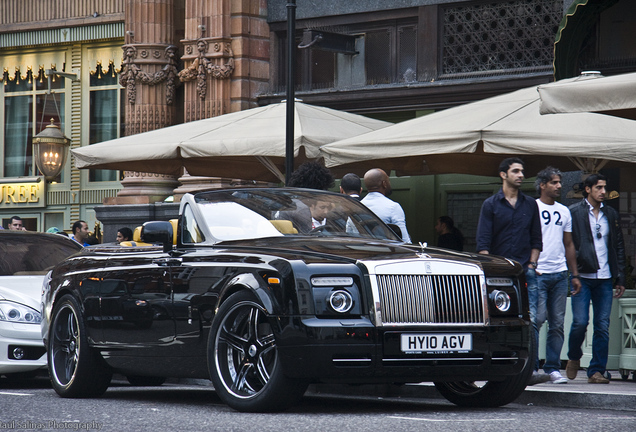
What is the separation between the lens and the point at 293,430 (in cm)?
649

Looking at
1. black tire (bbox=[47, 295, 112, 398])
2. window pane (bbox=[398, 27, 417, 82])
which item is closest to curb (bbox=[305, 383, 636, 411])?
black tire (bbox=[47, 295, 112, 398])

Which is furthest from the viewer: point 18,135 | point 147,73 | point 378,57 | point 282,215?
point 18,135

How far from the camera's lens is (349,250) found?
7.71 meters

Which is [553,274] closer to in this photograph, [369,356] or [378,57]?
[369,356]

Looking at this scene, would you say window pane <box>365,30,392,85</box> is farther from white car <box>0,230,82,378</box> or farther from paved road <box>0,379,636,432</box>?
paved road <box>0,379,636,432</box>

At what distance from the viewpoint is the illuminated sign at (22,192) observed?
22.8 metres

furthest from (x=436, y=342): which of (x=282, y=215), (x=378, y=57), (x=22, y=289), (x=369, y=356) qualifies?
(x=378, y=57)

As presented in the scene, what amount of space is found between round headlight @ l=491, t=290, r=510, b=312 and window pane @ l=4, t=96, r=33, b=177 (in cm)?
1684

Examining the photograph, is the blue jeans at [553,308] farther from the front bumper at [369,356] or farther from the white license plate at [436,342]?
the white license plate at [436,342]

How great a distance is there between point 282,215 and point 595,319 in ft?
10.6

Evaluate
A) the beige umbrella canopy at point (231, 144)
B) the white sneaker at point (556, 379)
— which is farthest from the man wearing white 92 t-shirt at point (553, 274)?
the beige umbrella canopy at point (231, 144)

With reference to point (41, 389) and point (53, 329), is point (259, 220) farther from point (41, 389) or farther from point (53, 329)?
point (41, 389)

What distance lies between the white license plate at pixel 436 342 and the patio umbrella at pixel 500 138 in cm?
371

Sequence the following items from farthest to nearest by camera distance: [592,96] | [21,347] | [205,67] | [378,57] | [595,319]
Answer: [205,67], [378,57], [21,347], [595,319], [592,96]
